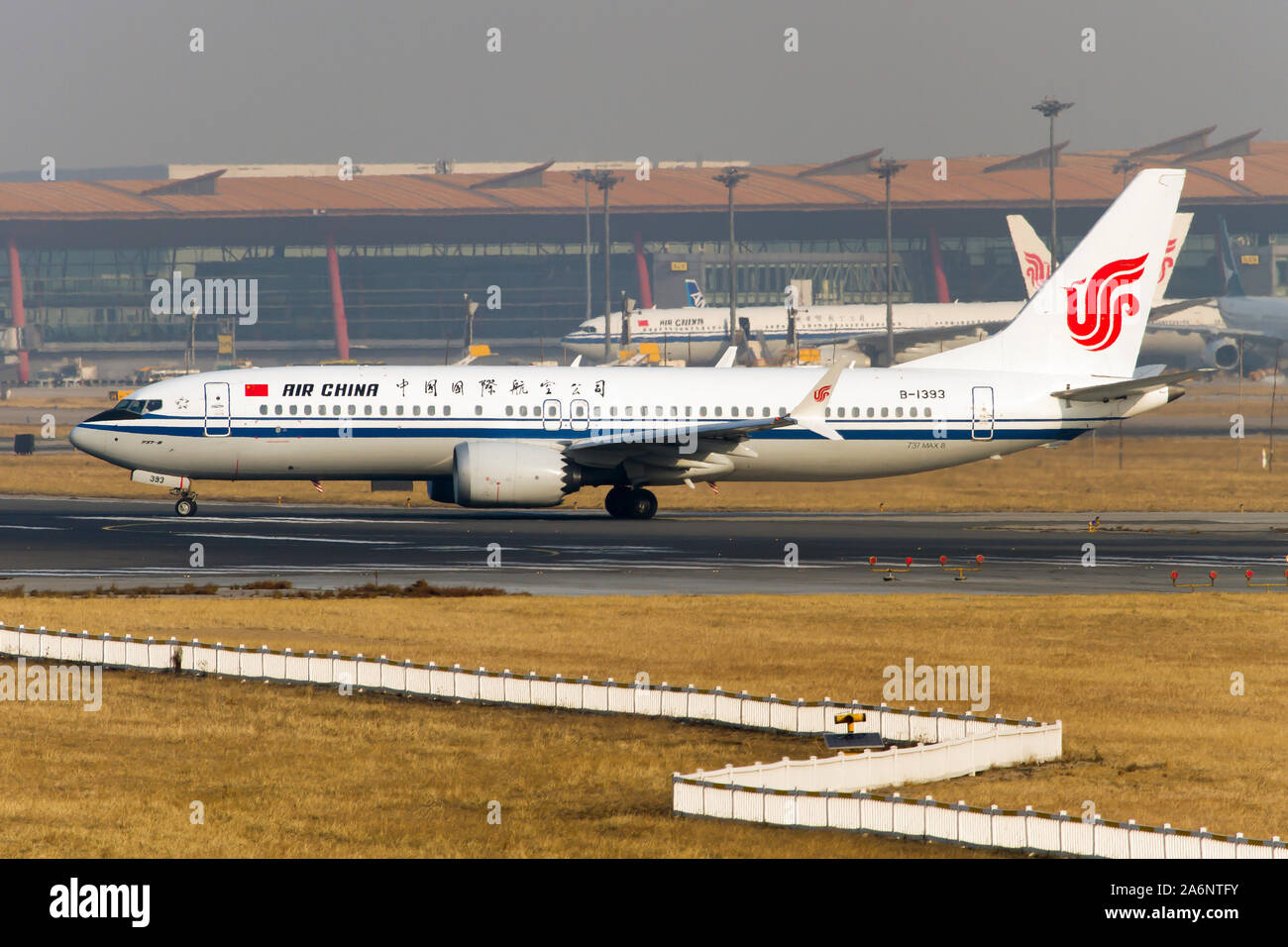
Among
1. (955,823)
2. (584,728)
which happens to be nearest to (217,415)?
(584,728)

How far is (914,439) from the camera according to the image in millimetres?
57344

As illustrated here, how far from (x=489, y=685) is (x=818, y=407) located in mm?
29538

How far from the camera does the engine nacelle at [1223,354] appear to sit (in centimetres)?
16230

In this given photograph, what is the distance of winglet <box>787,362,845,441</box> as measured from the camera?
55531mm

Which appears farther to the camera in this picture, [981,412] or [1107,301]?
[1107,301]

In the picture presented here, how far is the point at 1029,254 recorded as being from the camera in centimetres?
13512

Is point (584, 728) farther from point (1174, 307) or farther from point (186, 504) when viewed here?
point (1174, 307)

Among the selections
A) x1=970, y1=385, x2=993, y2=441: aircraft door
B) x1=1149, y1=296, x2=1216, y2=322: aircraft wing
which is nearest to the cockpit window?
x1=970, y1=385, x2=993, y2=441: aircraft door

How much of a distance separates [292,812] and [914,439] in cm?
3958

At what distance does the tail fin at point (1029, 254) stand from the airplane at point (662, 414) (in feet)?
239

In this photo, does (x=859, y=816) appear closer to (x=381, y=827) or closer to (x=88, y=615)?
(x=381, y=827)

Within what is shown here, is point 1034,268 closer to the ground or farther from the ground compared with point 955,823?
farther from the ground

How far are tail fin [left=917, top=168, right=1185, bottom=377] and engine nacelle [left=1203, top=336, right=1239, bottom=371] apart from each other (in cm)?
10828

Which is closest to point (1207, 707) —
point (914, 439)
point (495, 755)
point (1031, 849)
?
point (1031, 849)
